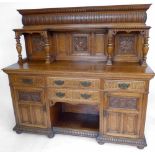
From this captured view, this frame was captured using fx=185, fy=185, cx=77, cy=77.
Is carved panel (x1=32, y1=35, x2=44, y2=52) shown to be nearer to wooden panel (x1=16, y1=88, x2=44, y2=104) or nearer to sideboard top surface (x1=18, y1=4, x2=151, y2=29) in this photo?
sideboard top surface (x1=18, y1=4, x2=151, y2=29)

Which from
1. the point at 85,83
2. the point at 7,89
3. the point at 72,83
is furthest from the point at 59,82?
the point at 7,89

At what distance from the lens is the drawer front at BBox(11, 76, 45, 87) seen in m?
2.02

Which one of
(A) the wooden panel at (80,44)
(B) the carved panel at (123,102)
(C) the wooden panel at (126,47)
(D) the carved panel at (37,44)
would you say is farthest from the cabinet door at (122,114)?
(D) the carved panel at (37,44)

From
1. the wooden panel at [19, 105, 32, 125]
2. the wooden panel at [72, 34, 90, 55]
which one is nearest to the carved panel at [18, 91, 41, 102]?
the wooden panel at [19, 105, 32, 125]

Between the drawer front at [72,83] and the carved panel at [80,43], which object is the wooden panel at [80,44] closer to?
the carved panel at [80,43]

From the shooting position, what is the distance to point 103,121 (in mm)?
2029

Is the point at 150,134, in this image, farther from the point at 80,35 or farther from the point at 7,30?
the point at 7,30

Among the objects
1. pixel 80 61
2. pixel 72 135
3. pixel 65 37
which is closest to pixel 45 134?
pixel 72 135

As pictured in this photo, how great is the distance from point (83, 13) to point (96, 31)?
0.84 feet

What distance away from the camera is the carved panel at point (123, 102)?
1888mm

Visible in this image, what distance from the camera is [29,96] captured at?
84.4 inches

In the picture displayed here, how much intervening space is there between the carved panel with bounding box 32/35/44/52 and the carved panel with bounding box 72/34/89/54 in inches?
16.6

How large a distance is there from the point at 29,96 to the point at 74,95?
0.55 meters

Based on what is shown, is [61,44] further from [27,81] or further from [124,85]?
[124,85]
